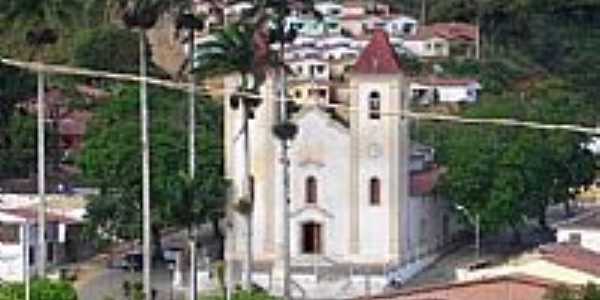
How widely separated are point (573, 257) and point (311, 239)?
6519 mm

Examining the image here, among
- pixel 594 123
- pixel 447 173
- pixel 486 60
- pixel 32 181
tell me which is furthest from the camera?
pixel 486 60

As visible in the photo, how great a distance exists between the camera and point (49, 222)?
131ft

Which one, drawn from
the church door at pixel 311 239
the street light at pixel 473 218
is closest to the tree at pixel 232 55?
the church door at pixel 311 239

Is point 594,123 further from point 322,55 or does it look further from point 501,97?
point 322,55

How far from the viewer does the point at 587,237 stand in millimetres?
36719

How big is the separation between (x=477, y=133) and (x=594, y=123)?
29.4 feet

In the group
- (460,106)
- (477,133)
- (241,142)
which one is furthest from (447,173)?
(460,106)

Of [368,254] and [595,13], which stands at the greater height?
[595,13]

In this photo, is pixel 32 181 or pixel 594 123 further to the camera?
pixel 594 123

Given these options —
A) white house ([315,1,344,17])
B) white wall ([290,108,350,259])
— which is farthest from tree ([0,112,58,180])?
white house ([315,1,344,17])

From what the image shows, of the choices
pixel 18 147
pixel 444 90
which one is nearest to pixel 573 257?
pixel 18 147

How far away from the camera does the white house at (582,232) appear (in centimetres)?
3634

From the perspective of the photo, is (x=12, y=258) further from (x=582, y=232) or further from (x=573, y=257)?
(x=573, y=257)

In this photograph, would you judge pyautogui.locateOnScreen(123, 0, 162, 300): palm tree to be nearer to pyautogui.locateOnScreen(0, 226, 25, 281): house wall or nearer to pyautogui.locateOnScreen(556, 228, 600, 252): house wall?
pyautogui.locateOnScreen(0, 226, 25, 281): house wall
